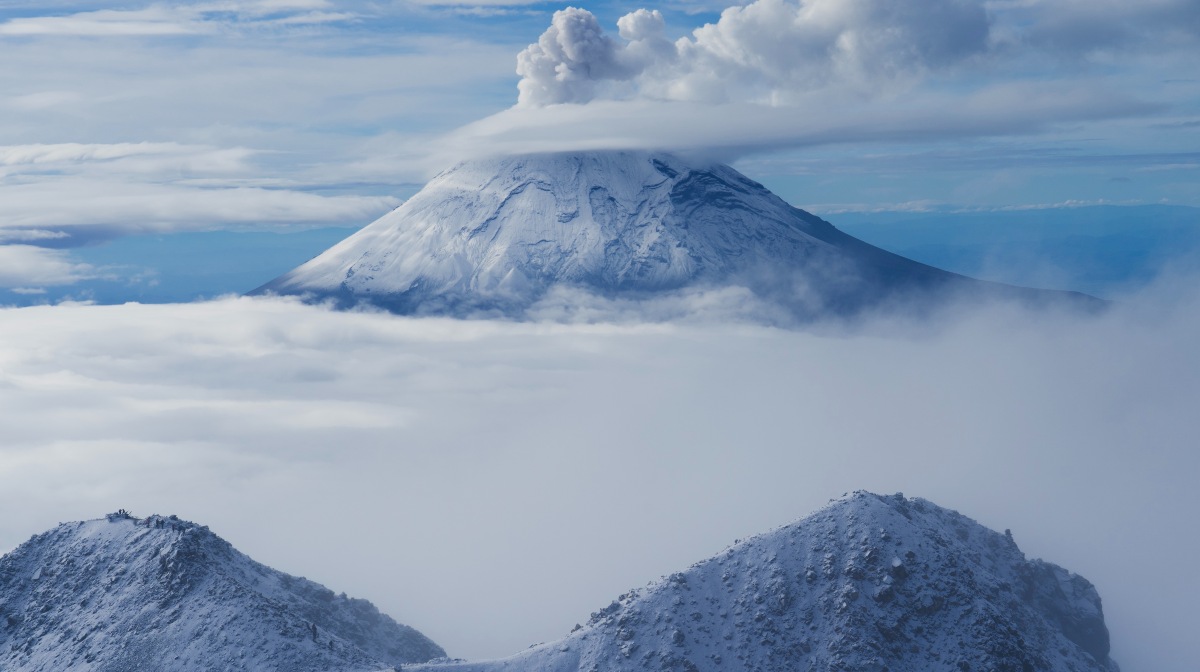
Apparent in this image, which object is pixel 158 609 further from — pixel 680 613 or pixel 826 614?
pixel 826 614

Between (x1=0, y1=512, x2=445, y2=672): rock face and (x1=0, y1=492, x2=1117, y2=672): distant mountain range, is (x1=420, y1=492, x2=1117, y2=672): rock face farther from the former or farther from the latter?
(x1=0, y1=512, x2=445, y2=672): rock face

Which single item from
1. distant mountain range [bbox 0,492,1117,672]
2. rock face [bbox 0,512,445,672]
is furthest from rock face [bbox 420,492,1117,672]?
rock face [bbox 0,512,445,672]

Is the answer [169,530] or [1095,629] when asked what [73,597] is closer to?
[169,530]

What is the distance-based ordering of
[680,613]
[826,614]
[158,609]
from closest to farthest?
[826,614], [680,613], [158,609]

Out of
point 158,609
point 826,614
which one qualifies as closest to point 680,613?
point 826,614

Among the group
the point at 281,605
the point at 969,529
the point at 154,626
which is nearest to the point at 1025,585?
the point at 969,529

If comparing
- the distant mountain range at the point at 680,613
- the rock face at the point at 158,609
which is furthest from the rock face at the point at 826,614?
the rock face at the point at 158,609
